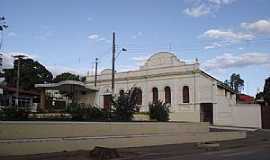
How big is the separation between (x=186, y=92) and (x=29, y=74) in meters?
42.1

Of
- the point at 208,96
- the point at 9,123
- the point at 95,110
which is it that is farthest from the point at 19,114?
the point at 208,96

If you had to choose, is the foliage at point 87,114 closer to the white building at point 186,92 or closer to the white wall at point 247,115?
the white building at point 186,92

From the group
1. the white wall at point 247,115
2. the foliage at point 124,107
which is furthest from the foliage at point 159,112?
the white wall at point 247,115

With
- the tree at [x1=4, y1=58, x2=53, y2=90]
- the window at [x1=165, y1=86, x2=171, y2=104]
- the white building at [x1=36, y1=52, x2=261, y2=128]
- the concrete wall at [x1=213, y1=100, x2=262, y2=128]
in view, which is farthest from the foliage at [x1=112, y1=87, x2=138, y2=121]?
the tree at [x1=4, y1=58, x2=53, y2=90]

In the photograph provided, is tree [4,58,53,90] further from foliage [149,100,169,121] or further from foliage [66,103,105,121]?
foliage [66,103,105,121]

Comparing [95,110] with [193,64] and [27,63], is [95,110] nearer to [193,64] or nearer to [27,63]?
[193,64]

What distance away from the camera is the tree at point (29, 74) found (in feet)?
260

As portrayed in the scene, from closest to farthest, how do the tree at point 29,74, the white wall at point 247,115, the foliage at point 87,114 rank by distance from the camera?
the foliage at point 87,114 < the white wall at point 247,115 < the tree at point 29,74

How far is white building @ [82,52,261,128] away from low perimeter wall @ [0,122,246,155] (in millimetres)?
16848

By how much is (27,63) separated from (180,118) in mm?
45795

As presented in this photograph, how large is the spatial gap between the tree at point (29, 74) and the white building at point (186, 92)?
28.8 m

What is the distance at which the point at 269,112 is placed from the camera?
43781 millimetres

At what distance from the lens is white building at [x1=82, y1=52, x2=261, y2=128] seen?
45594 millimetres

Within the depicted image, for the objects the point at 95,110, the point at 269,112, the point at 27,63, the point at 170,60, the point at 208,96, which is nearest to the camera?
the point at 95,110
